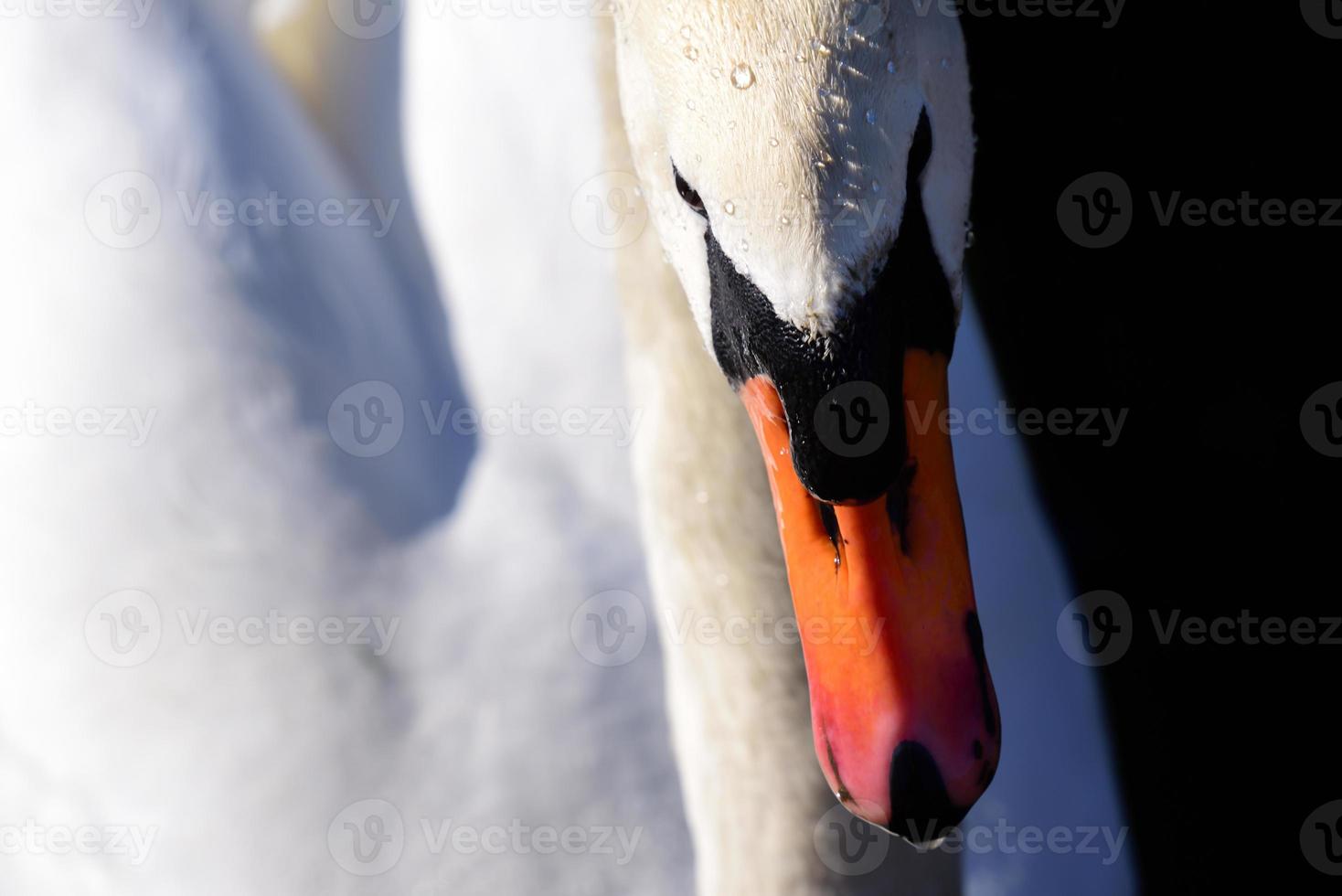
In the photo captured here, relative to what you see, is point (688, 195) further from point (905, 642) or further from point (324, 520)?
point (324, 520)

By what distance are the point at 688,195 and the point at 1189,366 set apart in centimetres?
323

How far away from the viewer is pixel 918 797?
4.54 ft

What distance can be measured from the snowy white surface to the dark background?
3.01 ft

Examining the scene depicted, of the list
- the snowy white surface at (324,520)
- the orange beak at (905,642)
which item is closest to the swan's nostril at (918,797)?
the orange beak at (905,642)

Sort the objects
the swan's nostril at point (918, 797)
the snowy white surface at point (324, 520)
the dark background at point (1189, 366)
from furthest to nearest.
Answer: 1. the dark background at point (1189, 366)
2. the snowy white surface at point (324, 520)
3. the swan's nostril at point (918, 797)

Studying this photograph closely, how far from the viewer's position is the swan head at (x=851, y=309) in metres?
1.26

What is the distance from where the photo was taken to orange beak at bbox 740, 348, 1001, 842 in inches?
54.5

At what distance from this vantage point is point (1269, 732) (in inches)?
141

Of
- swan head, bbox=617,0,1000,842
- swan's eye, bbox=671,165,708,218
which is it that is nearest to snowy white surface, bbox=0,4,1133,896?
swan head, bbox=617,0,1000,842

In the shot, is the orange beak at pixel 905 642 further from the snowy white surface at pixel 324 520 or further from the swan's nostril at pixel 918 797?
the snowy white surface at pixel 324 520

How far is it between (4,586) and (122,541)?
0.68 feet

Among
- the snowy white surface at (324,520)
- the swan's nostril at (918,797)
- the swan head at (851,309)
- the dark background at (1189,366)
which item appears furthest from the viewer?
the dark background at (1189,366)

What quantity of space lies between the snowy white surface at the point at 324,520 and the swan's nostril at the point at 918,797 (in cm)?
83

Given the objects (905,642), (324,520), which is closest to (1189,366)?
(324,520)
